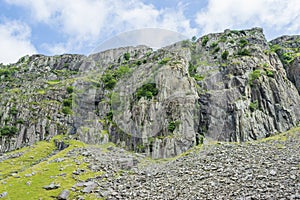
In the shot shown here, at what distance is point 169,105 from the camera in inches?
2894

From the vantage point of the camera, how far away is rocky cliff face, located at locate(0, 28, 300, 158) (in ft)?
227

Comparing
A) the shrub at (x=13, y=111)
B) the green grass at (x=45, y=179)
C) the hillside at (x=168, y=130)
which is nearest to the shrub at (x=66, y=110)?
the hillside at (x=168, y=130)

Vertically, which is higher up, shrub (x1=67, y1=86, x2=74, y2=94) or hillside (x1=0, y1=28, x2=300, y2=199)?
shrub (x1=67, y1=86, x2=74, y2=94)

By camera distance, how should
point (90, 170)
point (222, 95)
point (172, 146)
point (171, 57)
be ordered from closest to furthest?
point (90, 170)
point (172, 146)
point (222, 95)
point (171, 57)

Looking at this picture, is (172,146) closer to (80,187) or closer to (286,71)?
(80,187)

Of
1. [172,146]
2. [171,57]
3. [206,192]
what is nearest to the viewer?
[206,192]

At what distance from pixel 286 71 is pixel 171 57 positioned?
44.1 meters

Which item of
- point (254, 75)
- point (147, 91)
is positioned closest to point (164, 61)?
point (147, 91)

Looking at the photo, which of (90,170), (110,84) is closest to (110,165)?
(90,170)

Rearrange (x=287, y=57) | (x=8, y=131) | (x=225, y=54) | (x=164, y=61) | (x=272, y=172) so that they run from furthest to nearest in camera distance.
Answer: (x=287, y=57) < (x=225, y=54) < (x=164, y=61) < (x=8, y=131) < (x=272, y=172)

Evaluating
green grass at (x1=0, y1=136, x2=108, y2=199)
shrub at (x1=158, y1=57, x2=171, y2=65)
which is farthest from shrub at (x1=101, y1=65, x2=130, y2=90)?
green grass at (x1=0, y1=136, x2=108, y2=199)

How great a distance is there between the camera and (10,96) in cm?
9888

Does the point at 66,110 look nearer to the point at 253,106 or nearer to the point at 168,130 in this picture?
the point at 168,130

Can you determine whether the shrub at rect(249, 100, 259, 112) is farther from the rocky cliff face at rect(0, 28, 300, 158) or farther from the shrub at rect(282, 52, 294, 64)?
the shrub at rect(282, 52, 294, 64)
